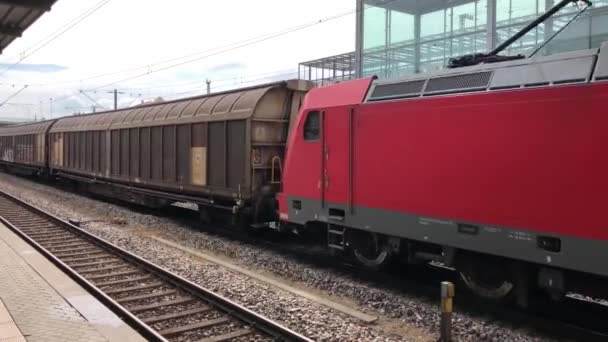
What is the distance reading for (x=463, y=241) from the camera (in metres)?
6.75

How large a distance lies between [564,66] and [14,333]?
250 inches

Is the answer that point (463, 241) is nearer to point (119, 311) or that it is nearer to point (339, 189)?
point (339, 189)

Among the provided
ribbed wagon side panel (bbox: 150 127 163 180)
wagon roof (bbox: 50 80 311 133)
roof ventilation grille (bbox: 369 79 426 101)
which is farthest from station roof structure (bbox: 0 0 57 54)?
roof ventilation grille (bbox: 369 79 426 101)

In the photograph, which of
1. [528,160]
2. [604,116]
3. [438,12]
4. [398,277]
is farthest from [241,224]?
[438,12]

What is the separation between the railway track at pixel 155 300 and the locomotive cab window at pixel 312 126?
10.7ft

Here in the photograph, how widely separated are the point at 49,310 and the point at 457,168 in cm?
513

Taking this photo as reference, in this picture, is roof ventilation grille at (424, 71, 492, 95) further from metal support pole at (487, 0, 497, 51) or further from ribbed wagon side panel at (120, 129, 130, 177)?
metal support pole at (487, 0, 497, 51)

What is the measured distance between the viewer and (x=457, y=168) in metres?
6.82

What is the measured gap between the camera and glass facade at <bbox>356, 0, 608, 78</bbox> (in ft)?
58.4

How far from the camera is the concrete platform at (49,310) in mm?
5473

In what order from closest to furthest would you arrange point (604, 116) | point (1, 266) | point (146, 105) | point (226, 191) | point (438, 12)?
point (604, 116)
point (1, 266)
point (226, 191)
point (146, 105)
point (438, 12)

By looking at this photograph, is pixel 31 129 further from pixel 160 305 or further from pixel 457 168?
pixel 457 168

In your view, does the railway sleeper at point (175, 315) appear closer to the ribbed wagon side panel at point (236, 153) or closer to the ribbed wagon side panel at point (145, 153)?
the ribbed wagon side panel at point (236, 153)

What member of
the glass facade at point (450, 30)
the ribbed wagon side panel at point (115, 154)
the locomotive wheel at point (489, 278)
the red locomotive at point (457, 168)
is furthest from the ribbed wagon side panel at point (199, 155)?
the glass facade at point (450, 30)
